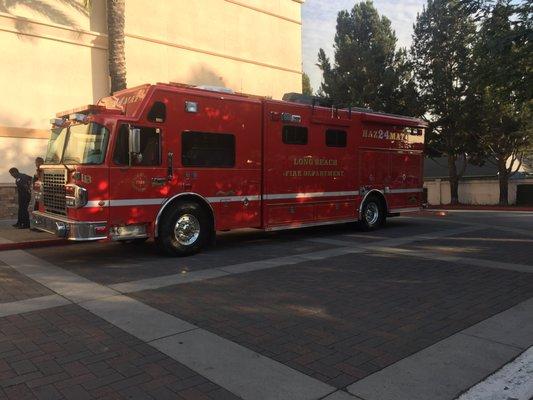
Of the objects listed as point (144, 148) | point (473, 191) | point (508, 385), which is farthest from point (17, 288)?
point (473, 191)

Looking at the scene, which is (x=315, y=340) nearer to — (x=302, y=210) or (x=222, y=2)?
(x=302, y=210)

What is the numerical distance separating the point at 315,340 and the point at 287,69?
1873cm

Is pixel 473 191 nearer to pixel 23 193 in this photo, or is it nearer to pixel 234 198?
pixel 234 198

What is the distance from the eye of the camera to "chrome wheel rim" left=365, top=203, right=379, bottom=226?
13.5 meters

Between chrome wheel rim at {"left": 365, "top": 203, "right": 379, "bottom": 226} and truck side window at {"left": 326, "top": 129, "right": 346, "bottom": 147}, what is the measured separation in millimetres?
2028

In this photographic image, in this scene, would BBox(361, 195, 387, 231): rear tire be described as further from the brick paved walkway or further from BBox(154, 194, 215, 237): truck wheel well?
the brick paved walkway

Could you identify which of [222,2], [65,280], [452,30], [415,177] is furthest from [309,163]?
[452,30]

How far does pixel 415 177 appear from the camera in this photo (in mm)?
14852

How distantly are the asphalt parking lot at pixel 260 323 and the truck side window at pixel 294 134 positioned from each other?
2740 mm

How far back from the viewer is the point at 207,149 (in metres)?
9.88

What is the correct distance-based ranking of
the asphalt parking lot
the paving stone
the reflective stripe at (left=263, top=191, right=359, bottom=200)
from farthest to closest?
the reflective stripe at (left=263, top=191, right=359, bottom=200), the paving stone, the asphalt parking lot

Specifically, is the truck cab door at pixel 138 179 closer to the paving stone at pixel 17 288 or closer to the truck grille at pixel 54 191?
the truck grille at pixel 54 191

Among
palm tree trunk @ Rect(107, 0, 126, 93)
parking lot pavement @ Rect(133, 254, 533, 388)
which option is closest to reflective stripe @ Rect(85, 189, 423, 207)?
parking lot pavement @ Rect(133, 254, 533, 388)

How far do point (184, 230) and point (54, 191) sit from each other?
2421mm
